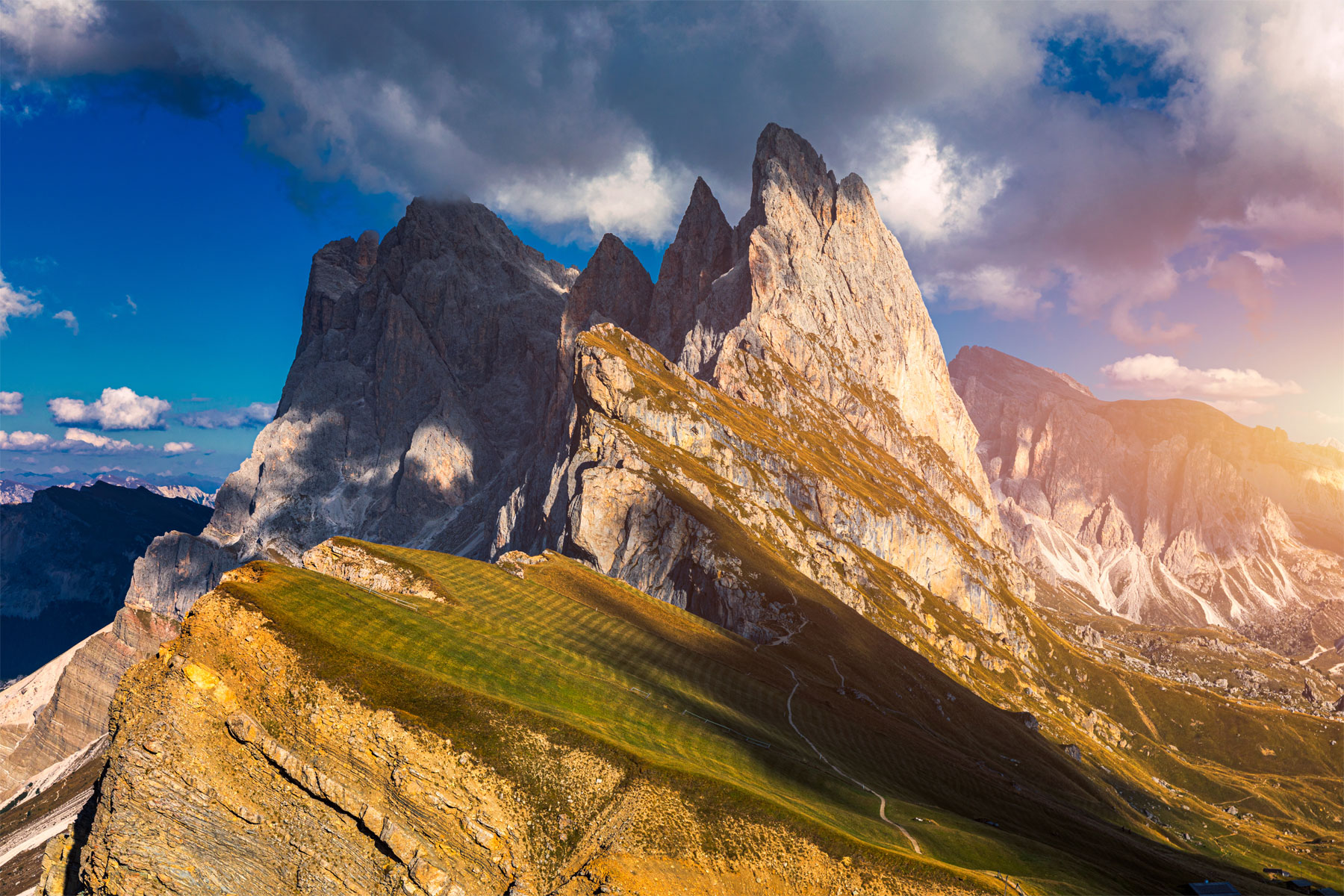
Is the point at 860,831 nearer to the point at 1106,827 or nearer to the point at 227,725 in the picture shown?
the point at 227,725

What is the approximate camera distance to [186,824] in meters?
33.4

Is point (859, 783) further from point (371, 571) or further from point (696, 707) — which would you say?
point (371, 571)

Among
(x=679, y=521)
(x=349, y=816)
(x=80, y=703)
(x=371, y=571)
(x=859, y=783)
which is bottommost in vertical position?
(x=80, y=703)

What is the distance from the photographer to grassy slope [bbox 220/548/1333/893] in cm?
4044

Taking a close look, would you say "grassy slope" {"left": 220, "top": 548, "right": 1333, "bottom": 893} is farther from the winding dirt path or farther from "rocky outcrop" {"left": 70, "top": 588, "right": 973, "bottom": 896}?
"rocky outcrop" {"left": 70, "top": 588, "right": 973, "bottom": 896}

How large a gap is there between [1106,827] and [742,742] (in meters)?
56.6

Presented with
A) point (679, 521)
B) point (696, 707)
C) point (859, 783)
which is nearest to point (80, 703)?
point (679, 521)

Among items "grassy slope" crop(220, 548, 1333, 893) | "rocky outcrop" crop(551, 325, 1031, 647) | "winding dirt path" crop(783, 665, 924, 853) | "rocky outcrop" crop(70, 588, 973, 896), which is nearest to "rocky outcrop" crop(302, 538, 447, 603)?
"grassy slope" crop(220, 548, 1333, 893)

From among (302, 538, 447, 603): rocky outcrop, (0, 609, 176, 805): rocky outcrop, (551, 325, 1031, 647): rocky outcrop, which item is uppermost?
(551, 325, 1031, 647): rocky outcrop

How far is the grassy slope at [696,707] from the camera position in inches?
1592

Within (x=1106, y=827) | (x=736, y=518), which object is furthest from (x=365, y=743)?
(x=736, y=518)

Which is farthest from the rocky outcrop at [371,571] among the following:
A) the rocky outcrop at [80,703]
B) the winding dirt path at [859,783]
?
the rocky outcrop at [80,703]

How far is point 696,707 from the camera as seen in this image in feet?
204

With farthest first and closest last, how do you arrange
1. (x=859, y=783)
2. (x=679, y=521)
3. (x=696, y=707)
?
(x=679, y=521), (x=696, y=707), (x=859, y=783)
